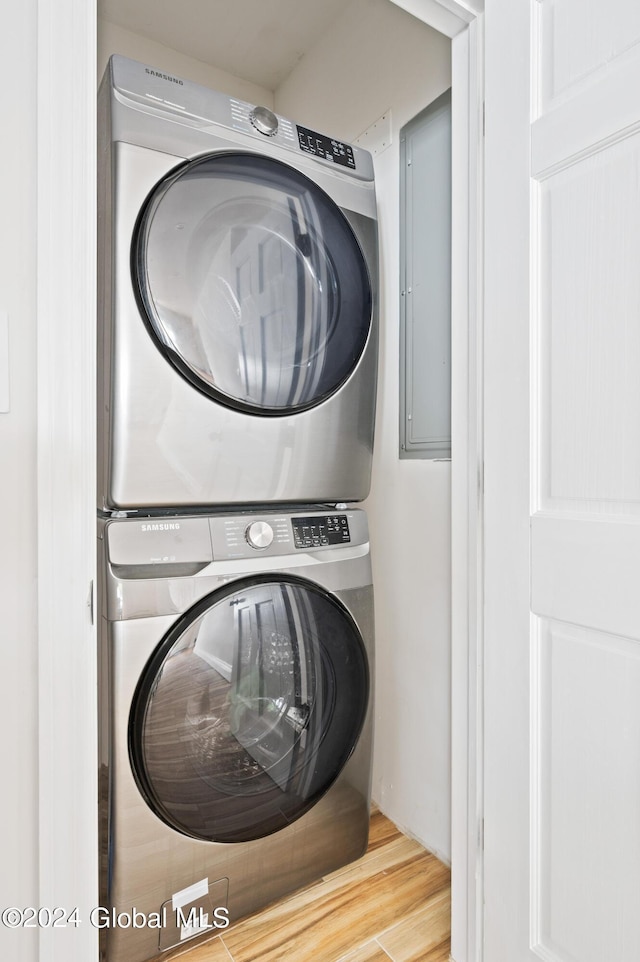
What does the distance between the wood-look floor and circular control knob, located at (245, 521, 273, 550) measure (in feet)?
2.77

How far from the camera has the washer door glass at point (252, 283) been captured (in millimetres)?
1080

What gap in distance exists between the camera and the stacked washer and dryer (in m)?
1.05

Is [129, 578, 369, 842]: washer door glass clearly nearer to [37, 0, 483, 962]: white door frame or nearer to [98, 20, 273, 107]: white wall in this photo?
[37, 0, 483, 962]: white door frame

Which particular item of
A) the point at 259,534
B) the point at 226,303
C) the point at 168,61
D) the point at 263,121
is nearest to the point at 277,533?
the point at 259,534

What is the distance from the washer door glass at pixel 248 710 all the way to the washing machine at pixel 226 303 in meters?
0.25

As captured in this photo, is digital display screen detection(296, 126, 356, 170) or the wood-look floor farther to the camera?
digital display screen detection(296, 126, 356, 170)

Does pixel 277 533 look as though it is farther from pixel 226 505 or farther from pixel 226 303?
pixel 226 303

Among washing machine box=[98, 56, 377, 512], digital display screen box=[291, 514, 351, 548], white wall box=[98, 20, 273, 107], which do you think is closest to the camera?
washing machine box=[98, 56, 377, 512]

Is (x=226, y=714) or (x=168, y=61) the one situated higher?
(x=168, y=61)

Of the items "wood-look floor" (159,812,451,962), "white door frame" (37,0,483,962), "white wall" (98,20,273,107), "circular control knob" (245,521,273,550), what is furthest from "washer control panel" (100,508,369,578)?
"white wall" (98,20,273,107)

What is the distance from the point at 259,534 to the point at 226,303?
1.59 feet

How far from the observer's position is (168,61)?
1951 millimetres

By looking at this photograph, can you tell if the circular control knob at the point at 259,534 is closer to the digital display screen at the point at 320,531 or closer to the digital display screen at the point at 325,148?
the digital display screen at the point at 320,531
